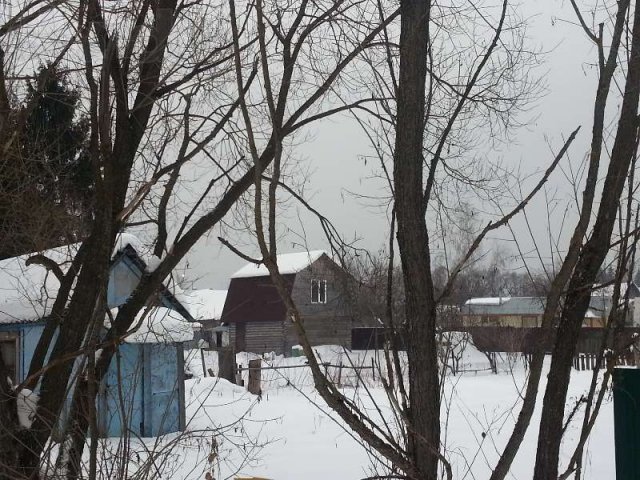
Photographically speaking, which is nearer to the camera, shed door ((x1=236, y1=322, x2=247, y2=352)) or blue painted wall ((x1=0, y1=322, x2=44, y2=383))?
blue painted wall ((x1=0, y1=322, x2=44, y2=383))

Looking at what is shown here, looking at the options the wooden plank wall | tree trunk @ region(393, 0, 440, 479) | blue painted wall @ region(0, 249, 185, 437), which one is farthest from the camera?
the wooden plank wall

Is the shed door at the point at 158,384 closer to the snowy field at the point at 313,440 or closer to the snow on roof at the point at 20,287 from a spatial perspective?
the snowy field at the point at 313,440

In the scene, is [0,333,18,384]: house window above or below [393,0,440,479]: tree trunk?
below

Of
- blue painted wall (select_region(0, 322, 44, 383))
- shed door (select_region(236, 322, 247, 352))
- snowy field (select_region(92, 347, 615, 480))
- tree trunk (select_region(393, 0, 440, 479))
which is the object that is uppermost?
tree trunk (select_region(393, 0, 440, 479))

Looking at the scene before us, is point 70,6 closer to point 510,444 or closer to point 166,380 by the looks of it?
point 510,444

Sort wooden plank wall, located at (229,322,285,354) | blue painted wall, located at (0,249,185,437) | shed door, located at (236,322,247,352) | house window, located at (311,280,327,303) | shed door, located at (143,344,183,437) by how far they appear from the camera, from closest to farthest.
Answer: house window, located at (311,280,327,303)
blue painted wall, located at (0,249,185,437)
shed door, located at (143,344,183,437)
wooden plank wall, located at (229,322,285,354)
shed door, located at (236,322,247,352)

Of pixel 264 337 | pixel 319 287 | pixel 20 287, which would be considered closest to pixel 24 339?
pixel 20 287

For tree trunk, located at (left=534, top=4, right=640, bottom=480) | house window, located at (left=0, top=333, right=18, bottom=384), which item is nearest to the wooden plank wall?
house window, located at (left=0, top=333, right=18, bottom=384)

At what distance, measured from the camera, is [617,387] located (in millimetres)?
3742

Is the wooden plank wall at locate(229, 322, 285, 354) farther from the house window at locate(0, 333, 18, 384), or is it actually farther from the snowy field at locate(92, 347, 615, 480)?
the house window at locate(0, 333, 18, 384)

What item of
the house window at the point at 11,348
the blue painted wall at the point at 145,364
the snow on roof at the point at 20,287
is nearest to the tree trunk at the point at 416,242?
the snow on roof at the point at 20,287

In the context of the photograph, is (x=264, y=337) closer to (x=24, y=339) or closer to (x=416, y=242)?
(x=24, y=339)

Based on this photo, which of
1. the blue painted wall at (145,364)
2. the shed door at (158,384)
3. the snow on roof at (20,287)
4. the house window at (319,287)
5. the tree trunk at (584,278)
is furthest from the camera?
the shed door at (158,384)

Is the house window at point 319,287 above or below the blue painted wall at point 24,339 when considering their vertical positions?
above
